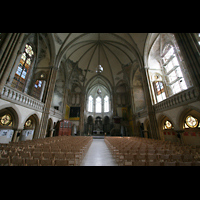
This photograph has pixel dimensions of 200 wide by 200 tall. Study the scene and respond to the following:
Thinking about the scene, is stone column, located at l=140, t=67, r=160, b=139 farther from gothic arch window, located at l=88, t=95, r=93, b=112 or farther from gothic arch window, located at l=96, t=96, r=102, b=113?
gothic arch window, located at l=88, t=95, r=93, b=112

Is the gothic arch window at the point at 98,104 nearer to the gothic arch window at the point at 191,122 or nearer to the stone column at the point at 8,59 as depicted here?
the gothic arch window at the point at 191,122

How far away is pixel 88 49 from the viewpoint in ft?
67.5

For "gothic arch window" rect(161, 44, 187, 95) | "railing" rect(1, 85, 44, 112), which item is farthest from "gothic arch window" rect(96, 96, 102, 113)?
"gothic arch window" rect(161, 44, 187, 95)

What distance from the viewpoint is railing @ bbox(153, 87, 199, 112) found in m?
6.49

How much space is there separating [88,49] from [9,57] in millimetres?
16936

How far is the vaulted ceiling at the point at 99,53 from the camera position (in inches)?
Result: 552

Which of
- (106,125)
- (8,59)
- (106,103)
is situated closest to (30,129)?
(8,59)

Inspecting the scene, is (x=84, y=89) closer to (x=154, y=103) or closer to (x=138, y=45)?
(x=138, y=45)

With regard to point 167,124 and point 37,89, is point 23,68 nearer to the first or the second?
point 37,89

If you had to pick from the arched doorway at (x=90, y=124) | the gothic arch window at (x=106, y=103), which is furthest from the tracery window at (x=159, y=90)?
the arched doorway at (x=90, y=124)

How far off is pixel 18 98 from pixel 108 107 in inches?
936

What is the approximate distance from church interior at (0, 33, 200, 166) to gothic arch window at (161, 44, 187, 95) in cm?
11

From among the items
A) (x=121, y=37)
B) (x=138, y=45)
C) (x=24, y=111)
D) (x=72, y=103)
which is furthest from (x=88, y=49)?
(x=24, y=111)
